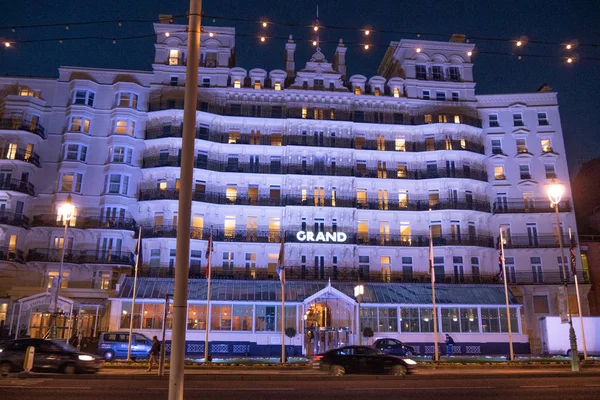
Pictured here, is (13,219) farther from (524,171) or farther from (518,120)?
(518,120)

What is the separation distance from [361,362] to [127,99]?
37.3m

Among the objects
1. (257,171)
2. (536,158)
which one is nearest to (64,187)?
(257,171)

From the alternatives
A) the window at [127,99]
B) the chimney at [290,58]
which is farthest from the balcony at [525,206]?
the window at [127,99]

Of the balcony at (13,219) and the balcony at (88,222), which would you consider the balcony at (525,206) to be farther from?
the balcony at (13,219)

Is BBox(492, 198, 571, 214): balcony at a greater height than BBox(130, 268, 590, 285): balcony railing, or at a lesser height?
greater

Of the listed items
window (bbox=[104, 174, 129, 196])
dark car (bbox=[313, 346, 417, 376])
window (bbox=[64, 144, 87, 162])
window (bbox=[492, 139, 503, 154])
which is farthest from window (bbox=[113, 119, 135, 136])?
window (bbox=[492, 139, 503, 154])

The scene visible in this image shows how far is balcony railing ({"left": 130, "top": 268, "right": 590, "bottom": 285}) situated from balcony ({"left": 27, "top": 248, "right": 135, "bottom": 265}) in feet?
5.77

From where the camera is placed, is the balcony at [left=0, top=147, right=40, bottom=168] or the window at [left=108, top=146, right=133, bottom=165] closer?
the balcony at [left=0, top=147, right=40, bottom=168]

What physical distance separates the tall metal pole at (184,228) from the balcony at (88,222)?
39945mm

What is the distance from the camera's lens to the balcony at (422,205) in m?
48.3

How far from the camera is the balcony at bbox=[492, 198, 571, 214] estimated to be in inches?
1950

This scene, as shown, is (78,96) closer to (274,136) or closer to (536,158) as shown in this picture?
(274,136)

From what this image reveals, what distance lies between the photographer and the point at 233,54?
183 feet

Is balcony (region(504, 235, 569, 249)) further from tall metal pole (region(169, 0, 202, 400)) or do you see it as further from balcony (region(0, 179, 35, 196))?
tall metal pole (region(169, 0, 202, 400))
